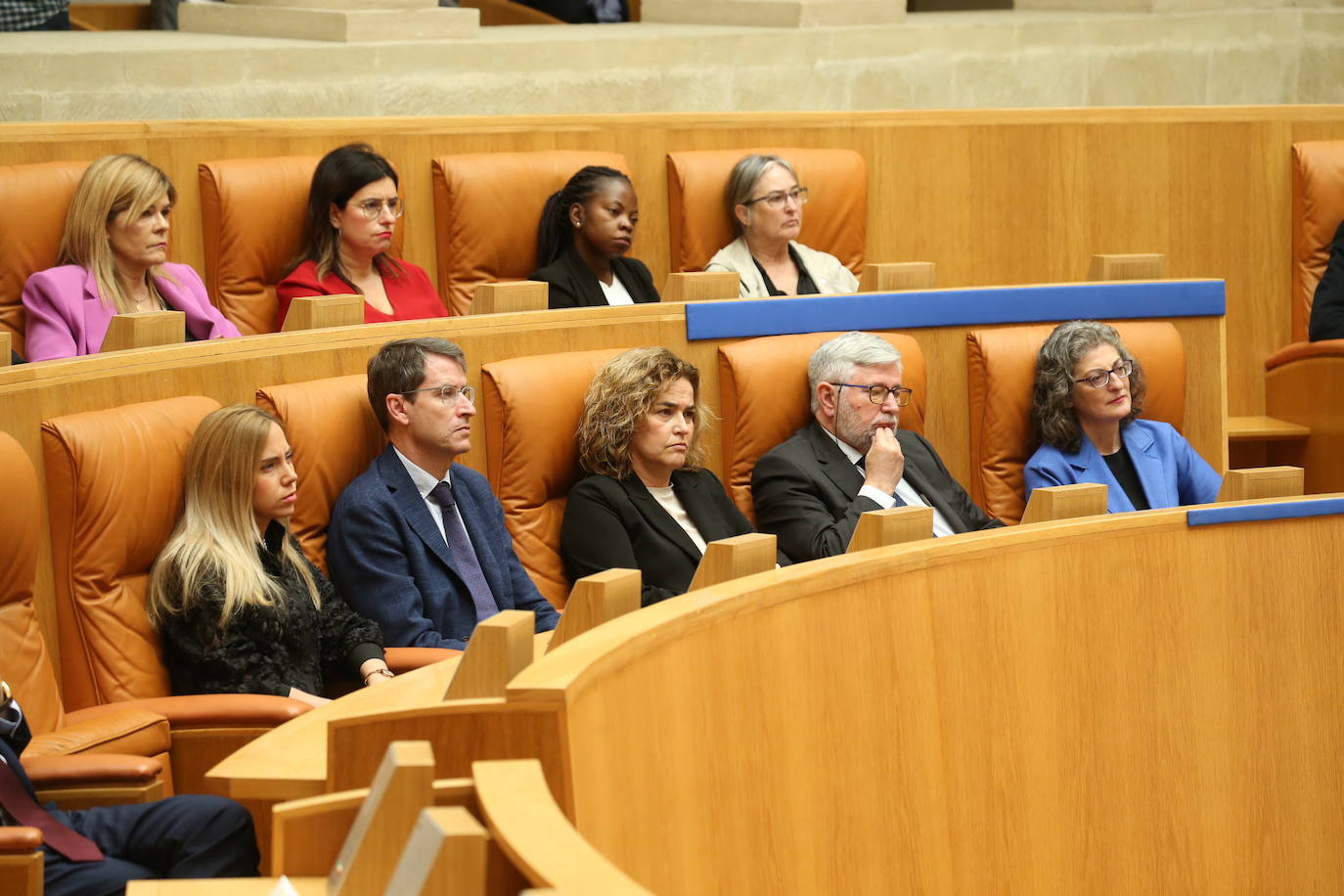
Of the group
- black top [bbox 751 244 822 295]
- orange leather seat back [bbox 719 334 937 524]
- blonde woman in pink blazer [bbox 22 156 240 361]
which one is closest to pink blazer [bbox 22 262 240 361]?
blonde woman in pink blazer [bbox 22 156 240 361]

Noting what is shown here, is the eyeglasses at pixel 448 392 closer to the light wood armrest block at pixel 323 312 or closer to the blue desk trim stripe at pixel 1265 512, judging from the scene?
the light wood armrest block at pixel 323 312

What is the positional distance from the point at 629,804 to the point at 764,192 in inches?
83.6

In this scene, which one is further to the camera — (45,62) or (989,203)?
(989,203)

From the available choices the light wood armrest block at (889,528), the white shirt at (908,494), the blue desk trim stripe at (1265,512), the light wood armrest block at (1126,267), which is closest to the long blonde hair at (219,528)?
the light wood armrest block at (889,528)

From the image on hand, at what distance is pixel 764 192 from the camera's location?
3.25m

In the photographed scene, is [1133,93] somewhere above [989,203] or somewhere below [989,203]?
above

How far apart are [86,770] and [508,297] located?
115cm

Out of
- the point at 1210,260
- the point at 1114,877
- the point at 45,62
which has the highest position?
the point at 45,62

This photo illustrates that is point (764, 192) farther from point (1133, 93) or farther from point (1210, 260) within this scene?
point (1133, 93)

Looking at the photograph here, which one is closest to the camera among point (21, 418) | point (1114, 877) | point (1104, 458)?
point (1114, 877)

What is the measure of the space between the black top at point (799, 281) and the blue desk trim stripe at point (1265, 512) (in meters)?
1.34

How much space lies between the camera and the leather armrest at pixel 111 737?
5.73ft

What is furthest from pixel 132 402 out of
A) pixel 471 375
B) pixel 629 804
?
pixel 629 804

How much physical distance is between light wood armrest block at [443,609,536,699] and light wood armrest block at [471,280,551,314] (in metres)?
1.45
